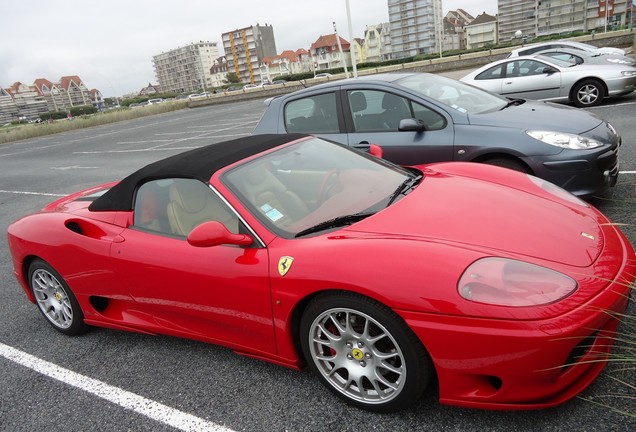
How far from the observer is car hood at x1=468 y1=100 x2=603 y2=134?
4117 millimetres

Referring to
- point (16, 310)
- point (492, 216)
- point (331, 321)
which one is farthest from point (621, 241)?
point (16, 310)

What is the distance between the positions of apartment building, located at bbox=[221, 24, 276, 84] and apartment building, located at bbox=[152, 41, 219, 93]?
1891 centimetres

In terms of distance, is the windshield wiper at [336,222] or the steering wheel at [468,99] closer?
the windshield wiper at [336,222]

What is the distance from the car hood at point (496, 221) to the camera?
6.74 ft

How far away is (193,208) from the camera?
2.72m

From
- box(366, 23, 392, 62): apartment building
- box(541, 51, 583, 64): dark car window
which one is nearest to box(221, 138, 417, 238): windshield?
box(541, 51, 583, 64): dark car window

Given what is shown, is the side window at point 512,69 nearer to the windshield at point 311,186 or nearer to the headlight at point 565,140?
the headlight at point 565,140

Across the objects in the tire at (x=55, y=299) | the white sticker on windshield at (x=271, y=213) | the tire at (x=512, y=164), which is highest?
the white sticker on windshield at (x=271, y=213)

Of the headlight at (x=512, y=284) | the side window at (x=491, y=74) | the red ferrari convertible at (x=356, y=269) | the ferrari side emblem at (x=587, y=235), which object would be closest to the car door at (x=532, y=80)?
the side window at (x=491, y=74)

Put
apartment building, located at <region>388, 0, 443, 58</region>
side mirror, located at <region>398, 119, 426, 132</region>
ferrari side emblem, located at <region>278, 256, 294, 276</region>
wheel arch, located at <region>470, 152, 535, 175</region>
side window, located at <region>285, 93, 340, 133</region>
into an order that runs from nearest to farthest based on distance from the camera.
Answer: ferrari side emblem, located at <region>278, 256, 294, 276</region> → wheel arch, located at <region>470, 152, 535, 175</region> → side mirror, located at <region>398, 119, 426, 132</region> → side window, located at <region>285, 93, 340, 133</region> → apartment building, located at <region>388, 0, 443, 58</region>

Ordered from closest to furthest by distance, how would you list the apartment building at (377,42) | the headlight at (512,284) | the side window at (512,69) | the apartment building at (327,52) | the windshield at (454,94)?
1. the headlight at (512,284)
2. the windshield at (454,94)
3. the side window at (512,69)
4. the apartment building at (327,52)
5. the apartment building at (377,42)

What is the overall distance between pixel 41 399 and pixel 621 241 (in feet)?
11.1

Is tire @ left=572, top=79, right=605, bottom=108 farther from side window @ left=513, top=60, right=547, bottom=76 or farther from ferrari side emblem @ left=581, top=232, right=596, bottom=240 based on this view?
ferrari side emblem @ left=581, top=232, right=596, bottom=240

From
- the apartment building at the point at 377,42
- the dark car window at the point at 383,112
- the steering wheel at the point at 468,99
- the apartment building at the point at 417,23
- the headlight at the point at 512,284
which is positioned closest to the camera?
the headlight at the point at 512,284
